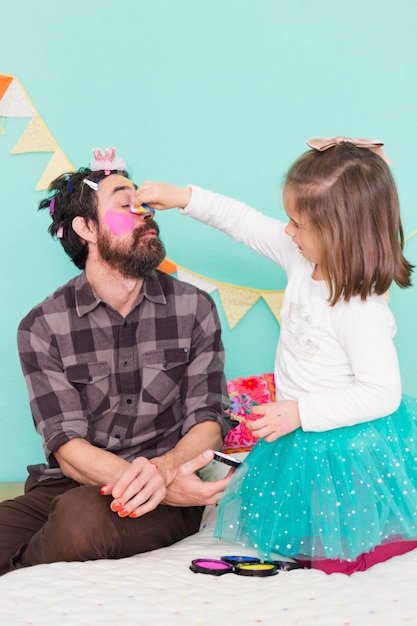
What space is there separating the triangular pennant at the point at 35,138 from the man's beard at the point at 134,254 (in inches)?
21.2

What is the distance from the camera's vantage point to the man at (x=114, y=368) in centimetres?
188

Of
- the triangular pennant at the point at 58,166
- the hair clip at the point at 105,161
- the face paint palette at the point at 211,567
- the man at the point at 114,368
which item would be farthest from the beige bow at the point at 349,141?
the triangular pennant at the point at 58,166

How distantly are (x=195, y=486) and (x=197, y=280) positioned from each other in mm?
860

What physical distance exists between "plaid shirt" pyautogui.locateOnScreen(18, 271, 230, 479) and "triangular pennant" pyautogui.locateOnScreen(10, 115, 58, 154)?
582 mm

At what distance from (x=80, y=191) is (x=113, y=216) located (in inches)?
5.2

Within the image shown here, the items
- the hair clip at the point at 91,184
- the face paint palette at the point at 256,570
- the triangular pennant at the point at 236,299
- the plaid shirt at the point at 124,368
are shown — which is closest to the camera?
the face paint palette at the point at 256,570

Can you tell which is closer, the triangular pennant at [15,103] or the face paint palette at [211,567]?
the face paint palette at [211,567]

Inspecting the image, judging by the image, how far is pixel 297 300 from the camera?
5.70 ft

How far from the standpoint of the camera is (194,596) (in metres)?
1.42

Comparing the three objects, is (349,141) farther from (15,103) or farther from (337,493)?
(15,103)

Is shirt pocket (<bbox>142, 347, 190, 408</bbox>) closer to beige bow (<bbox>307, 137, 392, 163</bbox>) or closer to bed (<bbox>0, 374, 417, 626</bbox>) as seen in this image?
bed (<bbox>0, 374, 417, 626</bbox>)

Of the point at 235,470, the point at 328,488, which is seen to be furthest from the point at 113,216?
the point at 328,488

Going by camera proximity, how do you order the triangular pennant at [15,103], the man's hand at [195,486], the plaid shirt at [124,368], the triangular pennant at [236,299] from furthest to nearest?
1. the triangular pennant at [236,299]
2. the triangular pennant at [15,103]
3. the plaid shirt at [124,368]
4. the man's hand at [195,486]

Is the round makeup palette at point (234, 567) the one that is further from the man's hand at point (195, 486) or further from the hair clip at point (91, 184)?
the hair clip at point (91, 184)
